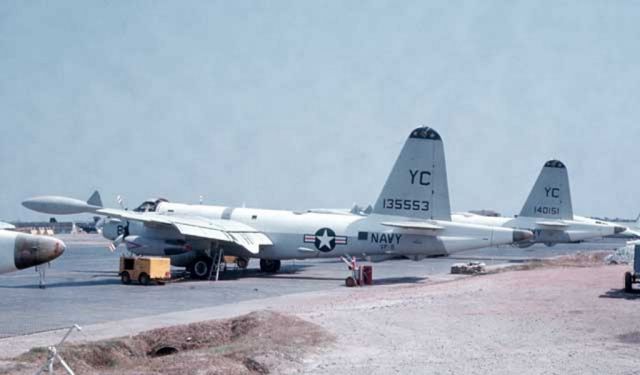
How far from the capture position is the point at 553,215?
53.7 m

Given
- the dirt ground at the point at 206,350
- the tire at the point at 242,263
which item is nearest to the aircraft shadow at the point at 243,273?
the tire at the point at 242,263

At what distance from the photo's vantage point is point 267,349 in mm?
12203

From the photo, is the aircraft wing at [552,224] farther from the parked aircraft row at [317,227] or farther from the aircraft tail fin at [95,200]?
the aircraft tail fin at [95,200]

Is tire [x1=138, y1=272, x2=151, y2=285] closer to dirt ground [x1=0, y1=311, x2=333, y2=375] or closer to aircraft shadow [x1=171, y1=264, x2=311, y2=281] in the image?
aircraft shadow [x1=171, y1=264, x2=311, y2=281]

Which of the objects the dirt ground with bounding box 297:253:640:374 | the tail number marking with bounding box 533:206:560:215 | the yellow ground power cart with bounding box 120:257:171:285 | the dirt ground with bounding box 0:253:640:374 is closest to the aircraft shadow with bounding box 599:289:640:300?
the dirt ground with bounding box 297:253:640:374

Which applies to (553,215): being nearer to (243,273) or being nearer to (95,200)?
(243,273)

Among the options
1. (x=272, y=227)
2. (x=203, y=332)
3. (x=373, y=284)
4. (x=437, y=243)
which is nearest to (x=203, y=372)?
(x=203, y=332)

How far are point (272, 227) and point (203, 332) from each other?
20.3m

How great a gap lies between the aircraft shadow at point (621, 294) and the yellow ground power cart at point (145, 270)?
15987 millimetres

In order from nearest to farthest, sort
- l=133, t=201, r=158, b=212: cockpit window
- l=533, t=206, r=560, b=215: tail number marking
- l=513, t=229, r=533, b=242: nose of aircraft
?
l=513, t=229, r=533, b=242: nose of aircraft → l=133, t=201, r=158, b=212: cockpit window → l=533, t=206, r=560, b=215: tail number marking

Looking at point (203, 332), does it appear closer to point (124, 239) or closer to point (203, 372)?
point (203, 372)

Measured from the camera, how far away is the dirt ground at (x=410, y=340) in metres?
11.5

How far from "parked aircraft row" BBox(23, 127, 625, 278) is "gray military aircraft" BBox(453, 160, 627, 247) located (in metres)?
20.5

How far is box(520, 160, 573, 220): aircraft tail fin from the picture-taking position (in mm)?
53750
